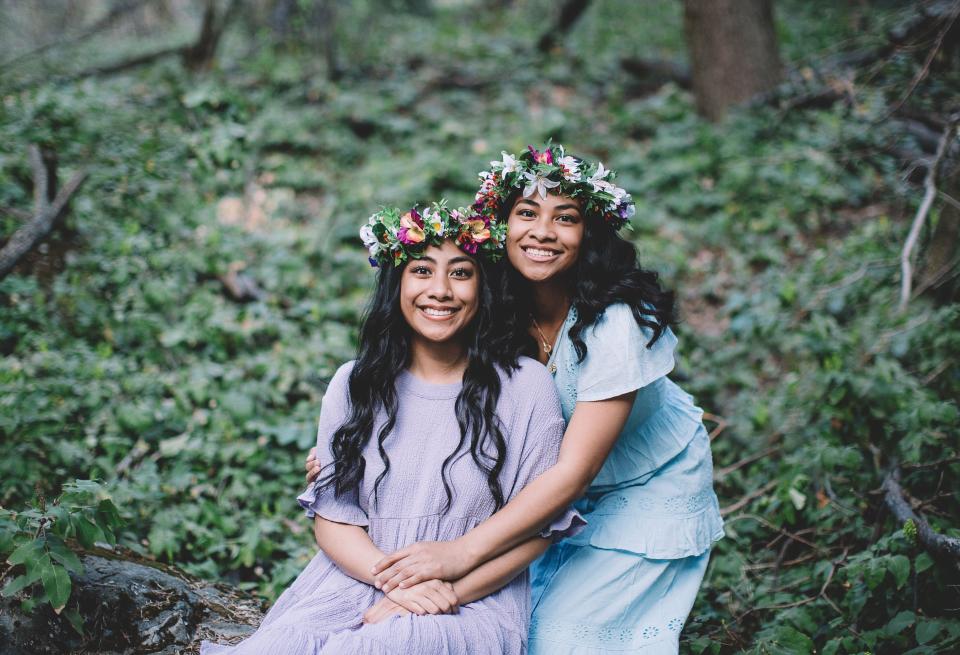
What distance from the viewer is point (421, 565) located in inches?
89.0

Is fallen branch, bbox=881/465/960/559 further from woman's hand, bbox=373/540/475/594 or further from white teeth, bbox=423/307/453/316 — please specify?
white teeth, bbox=423/307/453/316

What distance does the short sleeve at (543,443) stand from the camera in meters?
2.42

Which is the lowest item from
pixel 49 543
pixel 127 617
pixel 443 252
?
pixel 127 617

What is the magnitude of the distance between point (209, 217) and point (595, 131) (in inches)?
178

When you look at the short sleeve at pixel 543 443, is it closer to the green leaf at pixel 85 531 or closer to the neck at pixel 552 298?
the neck at pixel 552 298

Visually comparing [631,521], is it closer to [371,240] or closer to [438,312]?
[438,312]

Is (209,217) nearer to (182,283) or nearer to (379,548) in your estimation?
(182,283)

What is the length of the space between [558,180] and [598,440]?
35.6 inches

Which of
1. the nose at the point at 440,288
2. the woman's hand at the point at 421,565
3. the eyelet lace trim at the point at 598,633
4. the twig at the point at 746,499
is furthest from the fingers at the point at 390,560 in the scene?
the twig at the point at 746,499

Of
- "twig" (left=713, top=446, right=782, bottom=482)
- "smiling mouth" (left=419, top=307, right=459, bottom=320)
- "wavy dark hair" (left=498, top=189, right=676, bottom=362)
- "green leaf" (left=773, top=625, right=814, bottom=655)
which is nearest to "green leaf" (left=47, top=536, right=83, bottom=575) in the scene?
"smiling mouth" (left=419, top=307, right=459, bottom=320)

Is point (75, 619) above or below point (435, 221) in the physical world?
below

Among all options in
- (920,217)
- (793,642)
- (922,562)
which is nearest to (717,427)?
(920,217)

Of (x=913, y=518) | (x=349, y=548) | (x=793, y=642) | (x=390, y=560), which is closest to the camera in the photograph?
(x=390, y=560)

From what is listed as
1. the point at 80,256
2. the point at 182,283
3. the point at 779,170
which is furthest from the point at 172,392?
the point at 779,170
